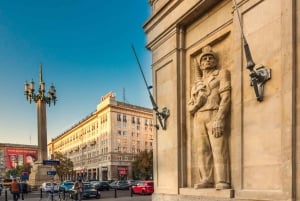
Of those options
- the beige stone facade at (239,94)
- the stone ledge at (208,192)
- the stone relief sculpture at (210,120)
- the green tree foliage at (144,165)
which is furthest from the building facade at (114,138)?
the stone relief sculpture at (210,120)

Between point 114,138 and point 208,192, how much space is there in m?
76.9

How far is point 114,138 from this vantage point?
84.0 m

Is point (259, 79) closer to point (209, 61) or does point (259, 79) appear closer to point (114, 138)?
point (209, 61)

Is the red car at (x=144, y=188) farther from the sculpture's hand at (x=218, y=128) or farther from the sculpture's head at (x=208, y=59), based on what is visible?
the sculpture's hand at (x=218, y=128)

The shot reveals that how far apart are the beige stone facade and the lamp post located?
3851cm

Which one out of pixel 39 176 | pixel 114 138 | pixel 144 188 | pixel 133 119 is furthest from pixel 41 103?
pixel 133 119

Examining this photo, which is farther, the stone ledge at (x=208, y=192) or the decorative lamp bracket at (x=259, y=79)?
the stone ledge at (x=208, y=192)

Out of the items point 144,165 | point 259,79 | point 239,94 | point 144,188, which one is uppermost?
point 259,79

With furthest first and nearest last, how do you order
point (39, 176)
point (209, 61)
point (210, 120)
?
point (39, 176) → point (209, 61) → point (210, 120)

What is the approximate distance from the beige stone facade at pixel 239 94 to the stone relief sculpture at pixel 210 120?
19 centimetres

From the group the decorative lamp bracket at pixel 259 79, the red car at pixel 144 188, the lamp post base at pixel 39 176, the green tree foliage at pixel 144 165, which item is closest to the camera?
the decorative lamp bracket at pixel 259 79

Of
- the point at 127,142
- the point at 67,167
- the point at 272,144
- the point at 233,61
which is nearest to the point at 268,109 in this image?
the point at 272,144

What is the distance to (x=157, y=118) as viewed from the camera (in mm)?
11359

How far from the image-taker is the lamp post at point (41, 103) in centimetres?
4644
